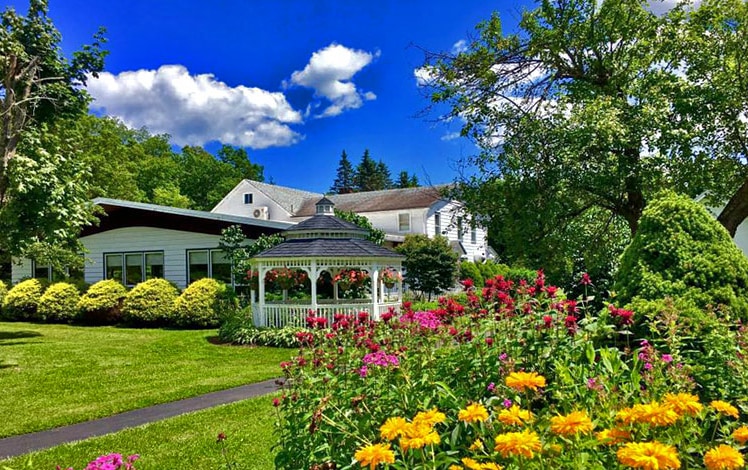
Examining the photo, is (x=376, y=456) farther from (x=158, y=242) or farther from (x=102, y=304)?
(x=158, y=242)

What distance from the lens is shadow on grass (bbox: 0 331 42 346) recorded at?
12.9 meters

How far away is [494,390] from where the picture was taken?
2.44 m

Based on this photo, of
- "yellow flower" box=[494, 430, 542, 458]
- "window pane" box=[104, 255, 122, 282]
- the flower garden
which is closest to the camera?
"yellow flower" box=[494, 430, 542, 458]

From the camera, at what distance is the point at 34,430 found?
5.80 m

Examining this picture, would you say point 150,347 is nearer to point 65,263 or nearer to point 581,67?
point 65,263

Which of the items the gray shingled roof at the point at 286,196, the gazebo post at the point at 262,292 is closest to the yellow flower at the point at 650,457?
the gazebo post at the point at 262,292

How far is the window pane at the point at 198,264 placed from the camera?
1775 centimetres

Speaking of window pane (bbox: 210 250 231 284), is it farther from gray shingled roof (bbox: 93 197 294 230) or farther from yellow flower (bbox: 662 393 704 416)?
yellow flower (bbox: 662 393 704 416)

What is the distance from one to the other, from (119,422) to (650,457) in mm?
6282

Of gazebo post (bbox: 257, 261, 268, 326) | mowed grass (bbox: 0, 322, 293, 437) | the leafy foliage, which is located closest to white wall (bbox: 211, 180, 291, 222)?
the leafy foliage

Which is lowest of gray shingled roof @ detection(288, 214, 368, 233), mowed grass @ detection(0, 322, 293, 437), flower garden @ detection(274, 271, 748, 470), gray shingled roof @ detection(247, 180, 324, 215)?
mowed grass @ detection(0, 322, 293, 437)

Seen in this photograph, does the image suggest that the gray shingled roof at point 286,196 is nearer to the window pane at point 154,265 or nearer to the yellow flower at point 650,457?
the window pane at point 154,265

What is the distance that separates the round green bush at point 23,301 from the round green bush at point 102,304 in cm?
253

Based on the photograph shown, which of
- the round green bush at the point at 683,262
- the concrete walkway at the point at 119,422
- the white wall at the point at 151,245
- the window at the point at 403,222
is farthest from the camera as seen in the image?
the window at the point at 403,222
